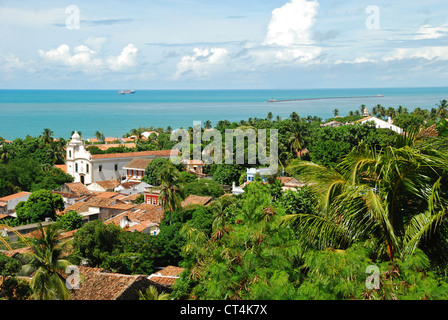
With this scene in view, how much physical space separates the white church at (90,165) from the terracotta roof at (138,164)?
465 millimetres

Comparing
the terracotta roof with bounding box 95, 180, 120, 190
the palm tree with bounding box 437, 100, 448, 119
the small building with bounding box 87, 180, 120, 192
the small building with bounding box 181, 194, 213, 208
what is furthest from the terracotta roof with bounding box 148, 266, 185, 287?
the palm tree with bounding box 437, 100, 448, 119

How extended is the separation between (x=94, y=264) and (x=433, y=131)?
649 inches

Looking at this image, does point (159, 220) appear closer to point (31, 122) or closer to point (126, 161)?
point (126, 161)

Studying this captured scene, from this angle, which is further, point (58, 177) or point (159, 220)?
point (58, 177)

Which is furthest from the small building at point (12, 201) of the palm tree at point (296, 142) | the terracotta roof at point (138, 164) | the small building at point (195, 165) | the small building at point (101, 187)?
the palm tree at point (296, 142)

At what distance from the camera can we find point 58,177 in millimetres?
45312

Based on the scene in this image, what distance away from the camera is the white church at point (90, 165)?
50.9 metres

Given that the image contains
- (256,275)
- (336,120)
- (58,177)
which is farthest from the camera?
(336,120)

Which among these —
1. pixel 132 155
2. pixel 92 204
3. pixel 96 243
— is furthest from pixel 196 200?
pixel 132 155

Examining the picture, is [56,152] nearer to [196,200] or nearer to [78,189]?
[78,189]

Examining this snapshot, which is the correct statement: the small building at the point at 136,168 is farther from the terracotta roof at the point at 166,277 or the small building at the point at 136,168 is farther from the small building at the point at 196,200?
the terracotta roof at the point at 166,277

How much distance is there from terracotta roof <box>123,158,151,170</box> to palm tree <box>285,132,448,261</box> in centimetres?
4509

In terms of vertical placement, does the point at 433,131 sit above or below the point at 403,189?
above

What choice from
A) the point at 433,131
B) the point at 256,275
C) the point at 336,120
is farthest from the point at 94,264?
the point at 336,120
